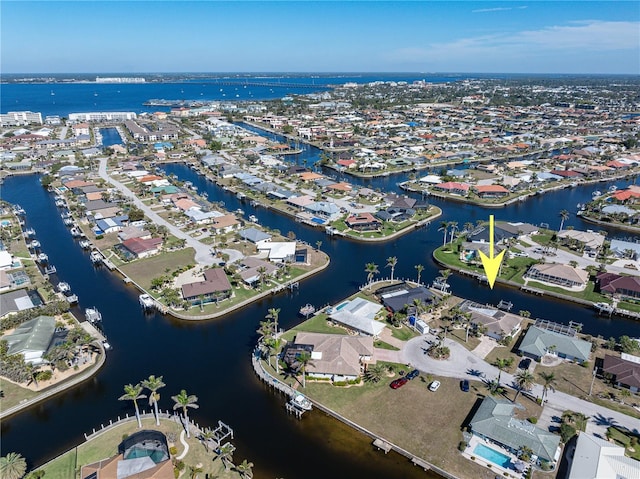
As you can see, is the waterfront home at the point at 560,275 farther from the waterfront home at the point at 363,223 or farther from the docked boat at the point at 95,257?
the docked boat at the point at 95,257

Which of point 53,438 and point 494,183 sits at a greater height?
point 494,183

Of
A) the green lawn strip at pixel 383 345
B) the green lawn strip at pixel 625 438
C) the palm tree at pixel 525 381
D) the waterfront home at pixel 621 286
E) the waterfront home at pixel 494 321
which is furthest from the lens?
the waterfront home at pixel 621 286

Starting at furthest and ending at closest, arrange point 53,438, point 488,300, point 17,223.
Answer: point 17,223
point 488,300
point 53,438

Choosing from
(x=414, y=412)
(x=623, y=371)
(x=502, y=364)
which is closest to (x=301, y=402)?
(x=414, y=412)

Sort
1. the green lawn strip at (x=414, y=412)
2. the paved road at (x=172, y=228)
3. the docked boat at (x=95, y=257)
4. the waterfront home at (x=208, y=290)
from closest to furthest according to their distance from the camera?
the green lawn strip at (x=414, y=412)
the waterfront home at (x=208, y=290)
the paved road at (x=172, y=228)
the docked boat at (x=95, y=257)

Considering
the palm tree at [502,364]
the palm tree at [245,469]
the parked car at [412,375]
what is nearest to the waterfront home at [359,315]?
the parked car at [412,375]

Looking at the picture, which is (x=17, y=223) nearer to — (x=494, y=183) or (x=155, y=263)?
(x=155, y=263)

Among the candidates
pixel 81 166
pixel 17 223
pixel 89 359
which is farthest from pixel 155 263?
pixel 81 166
